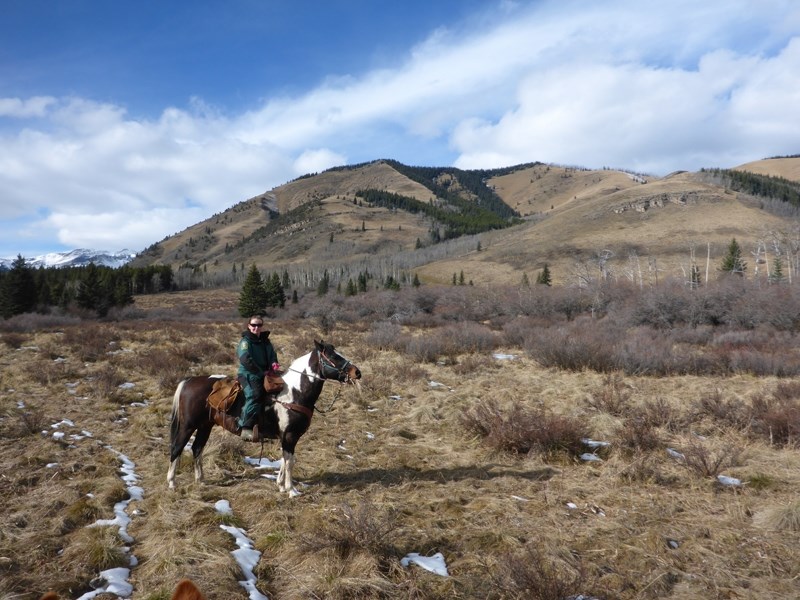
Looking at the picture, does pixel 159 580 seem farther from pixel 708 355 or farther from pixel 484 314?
pixel 484 314

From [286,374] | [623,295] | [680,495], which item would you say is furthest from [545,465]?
[623,295]

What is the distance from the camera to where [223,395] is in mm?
6230

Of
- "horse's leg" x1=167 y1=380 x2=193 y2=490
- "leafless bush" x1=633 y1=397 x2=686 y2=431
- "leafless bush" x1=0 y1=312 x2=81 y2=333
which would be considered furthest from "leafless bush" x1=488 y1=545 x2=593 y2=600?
"leafless bush" x1=0 y1=312 x2=81 y2=333

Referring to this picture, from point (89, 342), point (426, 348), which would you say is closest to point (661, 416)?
point (426, 348)

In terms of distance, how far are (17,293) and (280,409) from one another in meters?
48.9

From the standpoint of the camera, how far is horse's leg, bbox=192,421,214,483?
20.3 feet

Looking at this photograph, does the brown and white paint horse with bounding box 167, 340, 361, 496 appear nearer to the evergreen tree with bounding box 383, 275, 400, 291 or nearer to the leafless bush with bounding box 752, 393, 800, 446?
the leafless bush with bounding box 752, 393, 800, 446

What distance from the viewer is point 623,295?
111 ft

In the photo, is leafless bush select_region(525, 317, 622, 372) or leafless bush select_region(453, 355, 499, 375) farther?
leafless bush select_region(453, 355, 499, 375)

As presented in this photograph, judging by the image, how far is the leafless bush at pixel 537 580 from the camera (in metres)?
3.50

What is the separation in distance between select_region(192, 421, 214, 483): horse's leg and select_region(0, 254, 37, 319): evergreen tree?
45069 mm

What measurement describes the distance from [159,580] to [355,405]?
23.0 feet

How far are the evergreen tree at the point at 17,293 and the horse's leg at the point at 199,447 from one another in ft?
148

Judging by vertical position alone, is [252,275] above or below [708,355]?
above
